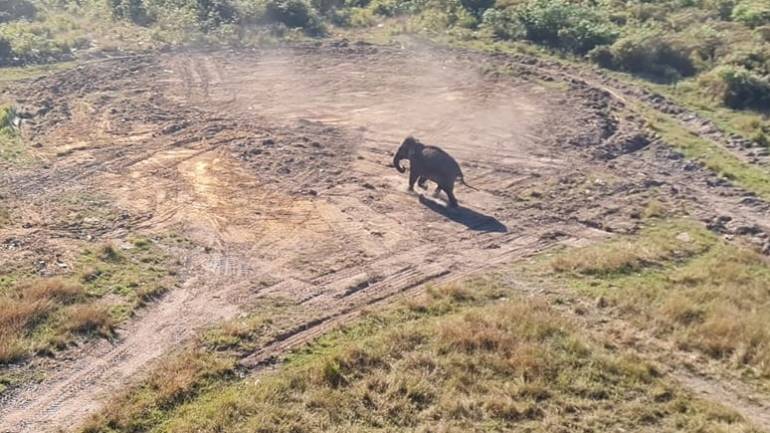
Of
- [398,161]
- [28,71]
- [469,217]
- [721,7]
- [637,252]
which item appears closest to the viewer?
[637,252]

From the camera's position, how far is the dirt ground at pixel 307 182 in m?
13.8

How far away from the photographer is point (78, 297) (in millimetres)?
13352

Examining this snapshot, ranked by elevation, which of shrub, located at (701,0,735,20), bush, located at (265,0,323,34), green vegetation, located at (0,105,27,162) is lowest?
green vegetation, located at (0,105,27,162)

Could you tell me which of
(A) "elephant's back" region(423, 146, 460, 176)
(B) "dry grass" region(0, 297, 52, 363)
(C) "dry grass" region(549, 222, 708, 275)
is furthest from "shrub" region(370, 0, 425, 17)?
(B) "dry grass" region(0, 297, 52, 363)

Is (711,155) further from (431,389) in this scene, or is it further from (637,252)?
(431,389)

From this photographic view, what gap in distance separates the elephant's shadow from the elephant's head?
3.36ft

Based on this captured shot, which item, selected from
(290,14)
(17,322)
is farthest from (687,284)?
(290,14)

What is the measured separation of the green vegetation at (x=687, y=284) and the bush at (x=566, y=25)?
40.3 ft

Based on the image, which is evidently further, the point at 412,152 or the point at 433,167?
the point at 412,152

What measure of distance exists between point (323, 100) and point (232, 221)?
820 cm

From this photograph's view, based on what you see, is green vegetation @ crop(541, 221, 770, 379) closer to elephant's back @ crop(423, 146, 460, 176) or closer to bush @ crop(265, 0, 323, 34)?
elephant's back @ crop(423, 146, 460, 176)

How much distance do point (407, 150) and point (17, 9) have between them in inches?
864

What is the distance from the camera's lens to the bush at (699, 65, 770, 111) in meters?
22.5

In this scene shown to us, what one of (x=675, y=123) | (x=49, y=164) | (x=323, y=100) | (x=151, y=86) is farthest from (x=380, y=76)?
(x=49, y=164)
